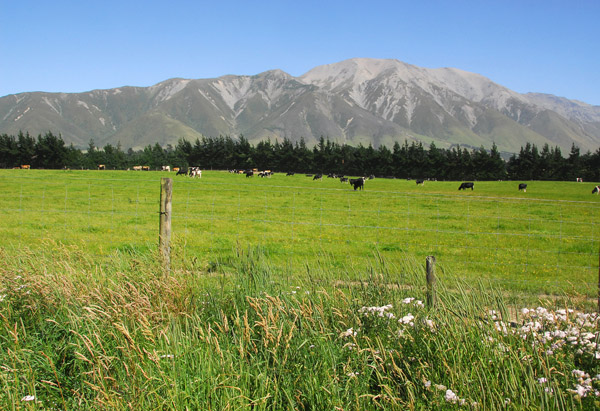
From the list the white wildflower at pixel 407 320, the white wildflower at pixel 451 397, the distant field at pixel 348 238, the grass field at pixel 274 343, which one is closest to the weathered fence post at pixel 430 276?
the grass field at pixel 274 343

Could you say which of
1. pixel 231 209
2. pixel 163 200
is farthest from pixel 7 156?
pixel 163 200

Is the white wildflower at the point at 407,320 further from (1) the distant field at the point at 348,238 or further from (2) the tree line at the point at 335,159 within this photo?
(2) the tree line at the point at 335,159

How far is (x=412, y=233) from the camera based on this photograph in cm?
1741

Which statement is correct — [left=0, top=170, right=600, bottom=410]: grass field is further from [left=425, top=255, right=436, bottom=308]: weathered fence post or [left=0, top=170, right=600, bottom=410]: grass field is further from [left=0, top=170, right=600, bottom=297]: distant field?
[left=0, top=170, right=600, bottom=297]: distant field

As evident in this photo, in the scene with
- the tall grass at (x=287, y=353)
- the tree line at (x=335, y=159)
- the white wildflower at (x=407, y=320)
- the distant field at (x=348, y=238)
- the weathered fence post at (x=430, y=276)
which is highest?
the tree line at (x=335, y=159)

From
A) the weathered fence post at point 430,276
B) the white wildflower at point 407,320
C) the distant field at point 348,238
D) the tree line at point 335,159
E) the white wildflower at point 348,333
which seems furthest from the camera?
the tree line at point 335,159

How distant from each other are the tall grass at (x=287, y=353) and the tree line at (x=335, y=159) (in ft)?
298

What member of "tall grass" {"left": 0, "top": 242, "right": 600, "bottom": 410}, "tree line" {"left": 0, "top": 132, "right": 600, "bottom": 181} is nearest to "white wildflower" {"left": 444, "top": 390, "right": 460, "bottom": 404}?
"tall grass" {"left": 0, "top": 242, "right": 600, "bottom": 410}

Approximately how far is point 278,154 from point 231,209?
85530mm

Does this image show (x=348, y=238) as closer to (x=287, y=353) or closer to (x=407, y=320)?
(x=407, y=320)

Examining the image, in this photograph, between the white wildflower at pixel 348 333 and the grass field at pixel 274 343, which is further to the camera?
the white wildflower at pixel 348 333

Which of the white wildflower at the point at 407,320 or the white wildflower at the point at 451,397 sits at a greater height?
the white wildflower at the point at 407,320

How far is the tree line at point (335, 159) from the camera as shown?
86.1m

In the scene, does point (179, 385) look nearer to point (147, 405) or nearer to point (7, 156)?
point (147, 405)
